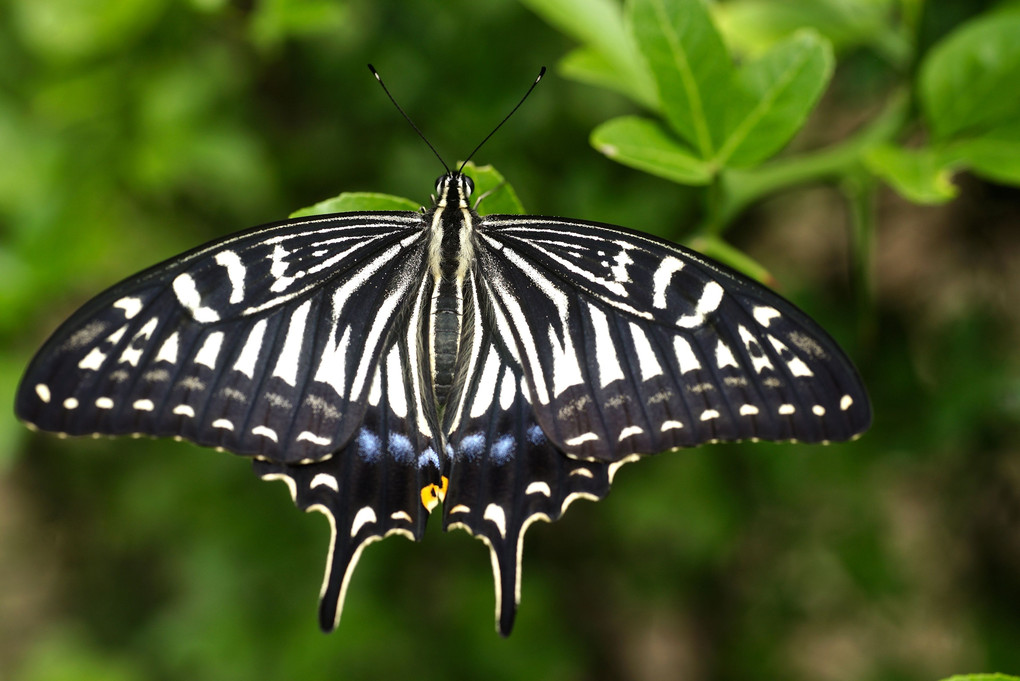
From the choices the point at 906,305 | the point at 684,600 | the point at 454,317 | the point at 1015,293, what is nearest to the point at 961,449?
the point at 906,305

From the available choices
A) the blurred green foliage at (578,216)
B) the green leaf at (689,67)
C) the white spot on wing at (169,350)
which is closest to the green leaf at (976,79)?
the blurred green foliage at (578,216)

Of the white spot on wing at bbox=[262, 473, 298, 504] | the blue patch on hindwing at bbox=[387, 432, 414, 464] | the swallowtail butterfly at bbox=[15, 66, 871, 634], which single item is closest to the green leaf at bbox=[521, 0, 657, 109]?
the swallowtail butterfly at bbox=[15, 66, 871, 634]

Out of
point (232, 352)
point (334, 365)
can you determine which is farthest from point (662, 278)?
point (232, 352)

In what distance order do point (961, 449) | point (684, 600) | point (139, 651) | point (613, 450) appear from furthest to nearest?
point (139, 651) < point (684, 600) < point (961, 449) < point (613, 450)

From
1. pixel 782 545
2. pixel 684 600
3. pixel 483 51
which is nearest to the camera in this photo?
pixel 483 51

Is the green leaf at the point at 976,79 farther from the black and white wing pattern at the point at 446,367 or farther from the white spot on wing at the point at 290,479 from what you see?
the white spot on wing at the point at 290,479

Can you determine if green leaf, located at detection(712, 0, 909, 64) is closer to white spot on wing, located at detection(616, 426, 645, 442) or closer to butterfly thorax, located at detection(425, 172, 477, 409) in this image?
butterfly thorax, located at detection(425, 172, 477, 409)

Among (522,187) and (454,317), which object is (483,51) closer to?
(522,187)
